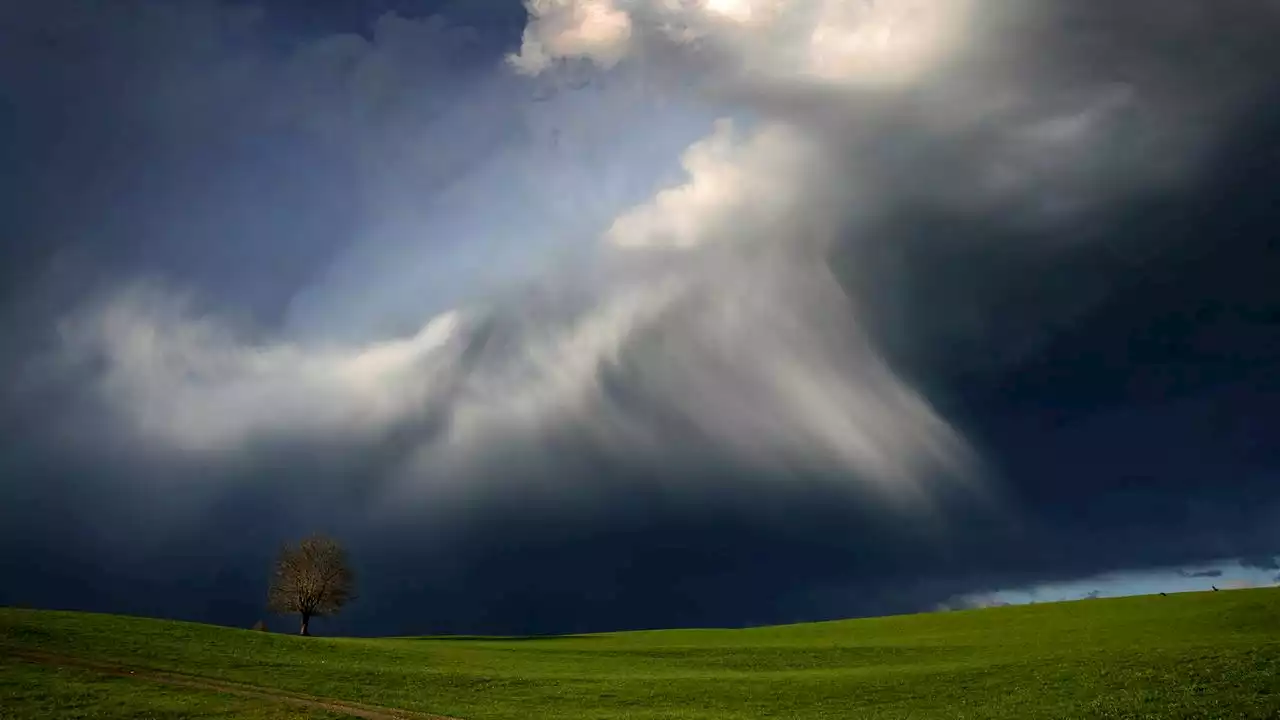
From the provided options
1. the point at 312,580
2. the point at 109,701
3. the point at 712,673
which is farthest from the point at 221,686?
the point at 312,580

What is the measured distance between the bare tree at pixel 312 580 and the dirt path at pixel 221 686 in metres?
47.6

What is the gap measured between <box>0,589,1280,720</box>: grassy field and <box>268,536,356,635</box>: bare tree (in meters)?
25.6

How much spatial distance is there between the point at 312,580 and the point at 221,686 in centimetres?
5382

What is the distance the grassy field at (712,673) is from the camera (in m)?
39.3

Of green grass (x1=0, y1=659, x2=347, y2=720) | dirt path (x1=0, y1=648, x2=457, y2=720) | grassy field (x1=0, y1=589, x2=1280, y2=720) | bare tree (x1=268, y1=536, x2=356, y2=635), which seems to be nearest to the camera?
green grass (x1=0, y1=659, x2=347, y2=720)

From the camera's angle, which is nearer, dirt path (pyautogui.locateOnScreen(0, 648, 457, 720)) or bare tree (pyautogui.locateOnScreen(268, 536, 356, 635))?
dirt path (pyautogui.locateOnScreen(0, 648, 457, 720))

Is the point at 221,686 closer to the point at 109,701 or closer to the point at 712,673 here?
the point at 109,701

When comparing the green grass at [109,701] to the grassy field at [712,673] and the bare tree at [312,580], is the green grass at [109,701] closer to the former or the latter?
the grassy field at [712,673]

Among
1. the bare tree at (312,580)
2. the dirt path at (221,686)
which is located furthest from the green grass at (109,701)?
the bare tree at (312,580)

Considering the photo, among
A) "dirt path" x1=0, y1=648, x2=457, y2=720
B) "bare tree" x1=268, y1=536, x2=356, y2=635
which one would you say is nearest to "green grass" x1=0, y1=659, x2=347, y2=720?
"dirt path" x1=0, y1=648, x2=457, y2=720

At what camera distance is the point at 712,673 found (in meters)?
63.1

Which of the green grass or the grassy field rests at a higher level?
the green grass

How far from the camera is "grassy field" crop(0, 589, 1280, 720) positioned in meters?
39.3

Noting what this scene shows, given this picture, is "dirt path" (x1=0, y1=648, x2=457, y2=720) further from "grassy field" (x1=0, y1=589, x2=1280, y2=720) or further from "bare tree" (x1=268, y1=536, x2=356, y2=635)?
"bare tree" (x1=268, y1=536, x2=356, y2=635)
